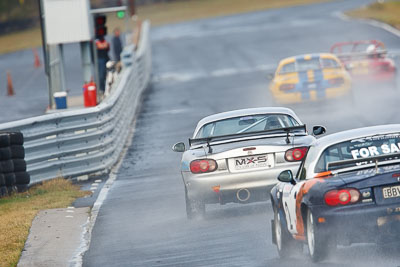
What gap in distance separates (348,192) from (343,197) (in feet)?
0.20

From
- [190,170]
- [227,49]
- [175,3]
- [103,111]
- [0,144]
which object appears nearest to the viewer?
[190,170]

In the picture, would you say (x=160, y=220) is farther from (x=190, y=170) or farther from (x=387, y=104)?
(x=387, y=104)

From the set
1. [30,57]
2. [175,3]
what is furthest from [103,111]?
[175,3]

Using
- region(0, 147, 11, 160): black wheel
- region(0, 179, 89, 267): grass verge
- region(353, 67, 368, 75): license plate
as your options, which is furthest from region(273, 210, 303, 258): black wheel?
region(353, 67, 368, 75): license plate

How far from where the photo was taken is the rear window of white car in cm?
1461

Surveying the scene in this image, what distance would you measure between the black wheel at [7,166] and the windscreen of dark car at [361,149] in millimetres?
8650

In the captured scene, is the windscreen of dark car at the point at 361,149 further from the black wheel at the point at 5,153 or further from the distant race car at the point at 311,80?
the distant race car at the point at 311,80

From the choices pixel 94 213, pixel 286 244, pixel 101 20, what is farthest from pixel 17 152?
pixel 101 20

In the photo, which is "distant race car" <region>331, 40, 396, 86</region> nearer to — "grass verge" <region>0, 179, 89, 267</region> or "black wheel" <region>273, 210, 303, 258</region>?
"grass verge" <region>0, 179, 89, 267</region>

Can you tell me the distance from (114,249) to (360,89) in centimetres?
1917

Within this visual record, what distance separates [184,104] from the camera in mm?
34906

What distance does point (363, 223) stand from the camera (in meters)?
9.00

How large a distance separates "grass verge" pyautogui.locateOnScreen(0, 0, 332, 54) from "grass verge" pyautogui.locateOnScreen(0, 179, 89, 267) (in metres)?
52.2

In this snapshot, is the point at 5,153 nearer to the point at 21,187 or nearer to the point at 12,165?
the point at 12,165
